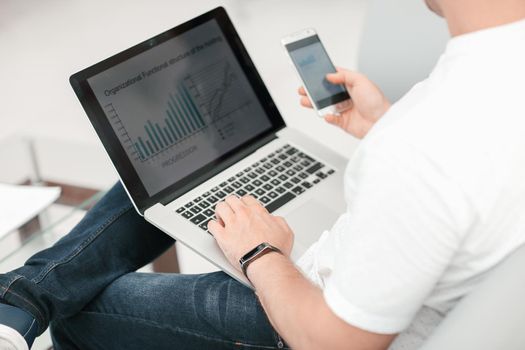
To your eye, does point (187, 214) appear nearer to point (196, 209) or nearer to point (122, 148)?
point (196, 209)

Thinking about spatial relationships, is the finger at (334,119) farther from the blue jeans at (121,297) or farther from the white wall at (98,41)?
the white wall at (98,41)

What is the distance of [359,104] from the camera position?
145 centimetres

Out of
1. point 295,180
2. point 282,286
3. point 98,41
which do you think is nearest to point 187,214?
point 295,180

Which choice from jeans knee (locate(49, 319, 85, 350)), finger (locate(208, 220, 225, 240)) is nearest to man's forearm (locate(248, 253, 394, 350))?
finger (locate(208, 220, 225, 240))

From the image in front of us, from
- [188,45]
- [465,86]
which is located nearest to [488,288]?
[465,86]

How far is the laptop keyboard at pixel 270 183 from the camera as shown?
1333 mm

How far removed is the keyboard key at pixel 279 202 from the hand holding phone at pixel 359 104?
18 cm

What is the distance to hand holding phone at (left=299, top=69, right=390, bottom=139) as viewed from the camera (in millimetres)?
1429

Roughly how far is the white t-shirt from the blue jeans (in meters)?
0.40

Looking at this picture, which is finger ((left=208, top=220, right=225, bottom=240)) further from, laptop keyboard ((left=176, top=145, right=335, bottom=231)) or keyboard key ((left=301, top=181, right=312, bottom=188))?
keyboard key ((left=301, top=181, right=312, bottom=188))

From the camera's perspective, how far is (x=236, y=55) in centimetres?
146

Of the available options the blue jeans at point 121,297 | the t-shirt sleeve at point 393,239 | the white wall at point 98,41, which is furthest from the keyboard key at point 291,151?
the white wall at point 98,41

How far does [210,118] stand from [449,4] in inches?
25.9

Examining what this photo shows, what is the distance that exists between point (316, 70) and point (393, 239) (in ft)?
2.38
